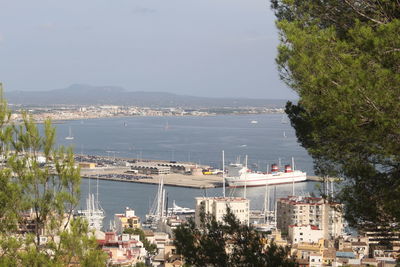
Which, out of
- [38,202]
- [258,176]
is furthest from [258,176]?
[38,202]

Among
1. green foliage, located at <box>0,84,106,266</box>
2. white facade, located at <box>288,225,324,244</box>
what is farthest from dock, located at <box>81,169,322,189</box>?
green foliage, located at <box>0,84,106,266</box>

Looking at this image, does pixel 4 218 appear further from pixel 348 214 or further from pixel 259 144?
pixel 259 144

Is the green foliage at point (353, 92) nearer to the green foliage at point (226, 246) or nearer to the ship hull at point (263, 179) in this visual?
the green foliage at point (226, 246)

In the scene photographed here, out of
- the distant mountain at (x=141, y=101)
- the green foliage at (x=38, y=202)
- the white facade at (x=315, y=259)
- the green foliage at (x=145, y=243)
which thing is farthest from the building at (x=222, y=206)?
the distant mountain at (x=141, y=101)

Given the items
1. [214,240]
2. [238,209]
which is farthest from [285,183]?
[214,240]

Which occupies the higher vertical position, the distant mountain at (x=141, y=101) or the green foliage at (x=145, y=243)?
the distant mountain at (x=141, y=101)

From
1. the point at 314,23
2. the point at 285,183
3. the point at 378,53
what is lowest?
the point at 285,183

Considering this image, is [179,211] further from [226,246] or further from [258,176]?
[226,246]
